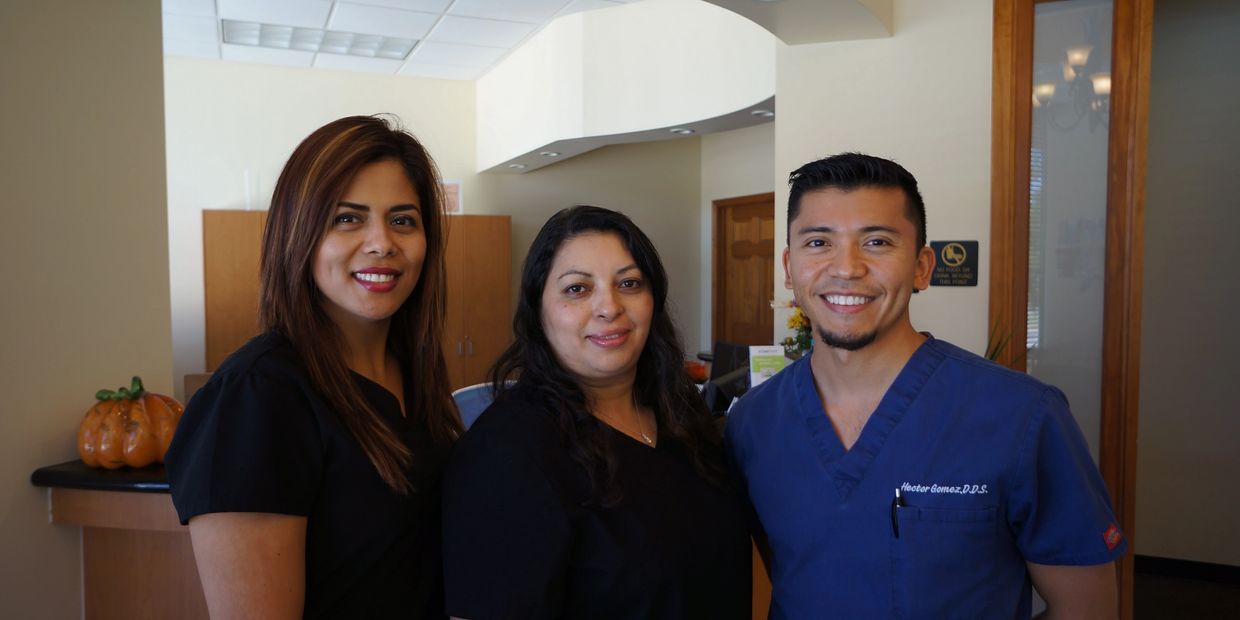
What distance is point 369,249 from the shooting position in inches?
52.7

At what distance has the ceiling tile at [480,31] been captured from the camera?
5.37m

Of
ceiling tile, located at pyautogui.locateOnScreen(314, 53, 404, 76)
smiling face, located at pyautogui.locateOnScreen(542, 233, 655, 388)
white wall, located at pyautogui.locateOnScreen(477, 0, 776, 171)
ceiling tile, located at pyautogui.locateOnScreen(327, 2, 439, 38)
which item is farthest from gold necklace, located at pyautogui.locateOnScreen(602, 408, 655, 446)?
ceiling tile, located at pyautogui.locateOnScreen(314, 53, 404, 76)

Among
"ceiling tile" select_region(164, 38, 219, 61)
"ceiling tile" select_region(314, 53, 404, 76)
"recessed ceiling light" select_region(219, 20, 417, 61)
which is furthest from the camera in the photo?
"ceiling tile" select_region(314, 53, 404, 76)

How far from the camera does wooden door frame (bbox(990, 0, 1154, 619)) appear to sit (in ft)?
9.55

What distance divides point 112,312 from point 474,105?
5159 millimetres

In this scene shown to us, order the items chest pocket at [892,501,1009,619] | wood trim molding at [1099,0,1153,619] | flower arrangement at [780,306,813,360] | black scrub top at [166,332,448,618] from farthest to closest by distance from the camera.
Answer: flower arrangement at [780,306,813,360] → wood trim molding at [1099,0,1153,619] → chest pocket at [892,501,1009,619] → black scrub top at [166,332,448,618]

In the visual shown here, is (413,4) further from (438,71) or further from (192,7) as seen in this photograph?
(438,71)

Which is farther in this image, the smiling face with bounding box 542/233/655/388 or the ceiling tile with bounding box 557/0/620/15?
the ceiling tile with bounding box 557/0/620/15

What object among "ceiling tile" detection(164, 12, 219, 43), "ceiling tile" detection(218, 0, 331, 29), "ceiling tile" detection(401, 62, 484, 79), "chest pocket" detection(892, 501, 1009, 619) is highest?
"ceiling tile" detection(401, 62, 484, 79)

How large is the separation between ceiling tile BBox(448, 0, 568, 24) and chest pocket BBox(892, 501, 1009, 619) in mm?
4411

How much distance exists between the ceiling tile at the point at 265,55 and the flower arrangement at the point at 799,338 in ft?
15.4

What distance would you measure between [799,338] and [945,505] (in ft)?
5.82

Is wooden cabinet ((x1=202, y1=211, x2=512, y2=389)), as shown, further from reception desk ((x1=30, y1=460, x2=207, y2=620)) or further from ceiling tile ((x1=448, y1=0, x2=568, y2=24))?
reception desk ((x1=30, y1=460, x2=207, y2=620))

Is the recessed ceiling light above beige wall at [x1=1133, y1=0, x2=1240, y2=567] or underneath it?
above
